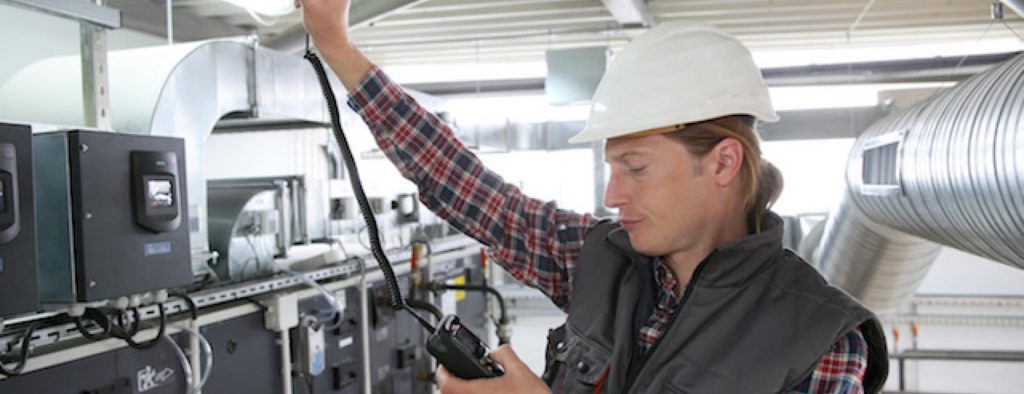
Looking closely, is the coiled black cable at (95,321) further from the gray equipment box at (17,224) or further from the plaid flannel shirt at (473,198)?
the plaid flannel shirt at (473,198)

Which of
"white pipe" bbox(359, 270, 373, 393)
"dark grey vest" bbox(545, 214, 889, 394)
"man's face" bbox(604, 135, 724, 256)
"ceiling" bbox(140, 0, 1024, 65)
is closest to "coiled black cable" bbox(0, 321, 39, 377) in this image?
"dark grey vest" bbox(545, 214, 889, 394)

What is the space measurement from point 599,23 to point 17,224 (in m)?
3.35

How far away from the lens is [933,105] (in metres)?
1.67

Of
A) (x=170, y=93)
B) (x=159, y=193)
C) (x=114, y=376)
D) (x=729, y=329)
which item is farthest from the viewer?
(x=170, y=93)

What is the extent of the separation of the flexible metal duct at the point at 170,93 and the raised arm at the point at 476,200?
2.29 feet

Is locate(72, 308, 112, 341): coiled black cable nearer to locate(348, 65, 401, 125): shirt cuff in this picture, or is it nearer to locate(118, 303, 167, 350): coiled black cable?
locate(118, 303, 167, 350): coiled black cable

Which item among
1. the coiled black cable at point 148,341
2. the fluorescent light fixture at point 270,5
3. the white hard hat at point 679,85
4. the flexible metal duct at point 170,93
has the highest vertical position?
the fluorescent light fixture at point 270,5

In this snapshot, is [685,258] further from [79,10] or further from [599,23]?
[599,23]

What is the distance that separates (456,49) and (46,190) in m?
3.68

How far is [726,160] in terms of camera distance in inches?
43.4

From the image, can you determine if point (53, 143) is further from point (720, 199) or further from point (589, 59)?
point (589, 59)

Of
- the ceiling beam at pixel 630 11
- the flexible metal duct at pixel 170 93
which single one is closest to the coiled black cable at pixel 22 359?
the flexible metal duct at pixel 170 93

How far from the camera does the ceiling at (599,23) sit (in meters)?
3.83

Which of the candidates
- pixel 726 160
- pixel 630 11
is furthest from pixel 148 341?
pixel 630 11
